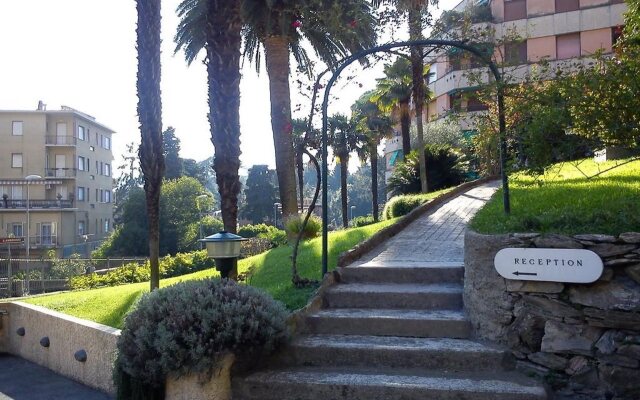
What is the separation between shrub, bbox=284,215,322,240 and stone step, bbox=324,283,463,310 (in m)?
6.47

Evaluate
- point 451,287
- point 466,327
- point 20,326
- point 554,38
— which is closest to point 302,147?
point 451,287

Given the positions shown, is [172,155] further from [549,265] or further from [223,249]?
[549,265]

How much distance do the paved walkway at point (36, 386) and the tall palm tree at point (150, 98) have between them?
2532mm

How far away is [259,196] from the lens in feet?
217

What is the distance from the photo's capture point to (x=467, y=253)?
546 cm

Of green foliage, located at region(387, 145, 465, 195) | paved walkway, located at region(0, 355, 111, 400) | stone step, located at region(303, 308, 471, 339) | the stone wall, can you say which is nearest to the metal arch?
the stone wall

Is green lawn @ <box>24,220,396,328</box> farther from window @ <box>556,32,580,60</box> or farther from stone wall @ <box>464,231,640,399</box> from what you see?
window @ <box>556,32,580,60</box>

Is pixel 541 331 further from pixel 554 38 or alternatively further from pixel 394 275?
pixel 554 38

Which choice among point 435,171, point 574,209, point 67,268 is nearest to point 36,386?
point 574,209

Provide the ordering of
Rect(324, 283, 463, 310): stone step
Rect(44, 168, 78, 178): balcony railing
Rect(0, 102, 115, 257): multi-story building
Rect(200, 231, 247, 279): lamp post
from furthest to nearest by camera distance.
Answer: Rect(44, 168, 78, 178): balcony railing → Rect(0, 102, 115, 257): multi-story building → Rect(324, 283, 463, 310): stone step → Rect(200, 231, 247, 279): lamp post

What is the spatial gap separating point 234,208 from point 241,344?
13.4 feet

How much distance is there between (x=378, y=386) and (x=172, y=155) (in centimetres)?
5493

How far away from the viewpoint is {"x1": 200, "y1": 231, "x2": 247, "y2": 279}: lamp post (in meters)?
5.73

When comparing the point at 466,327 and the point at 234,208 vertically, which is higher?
the point at 234,208
